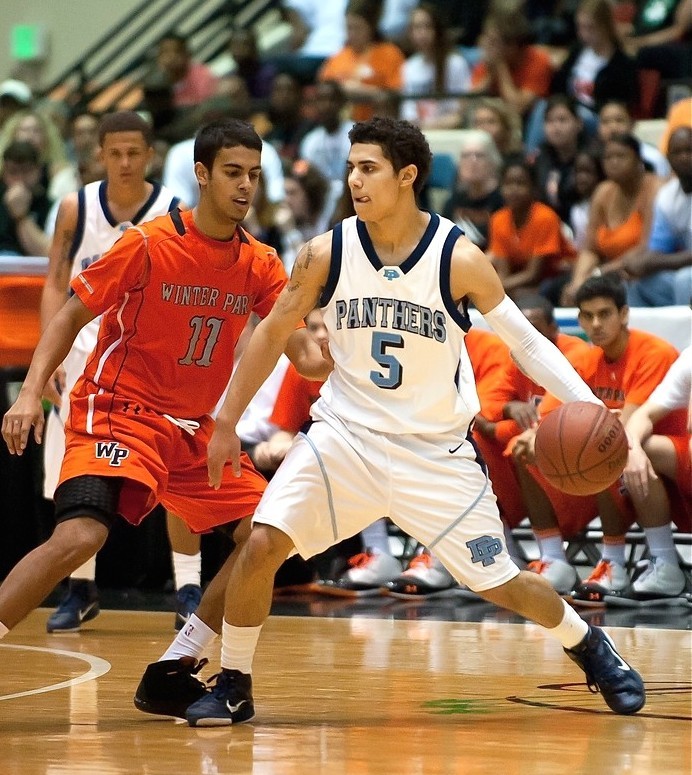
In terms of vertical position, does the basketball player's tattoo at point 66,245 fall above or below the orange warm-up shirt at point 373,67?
below

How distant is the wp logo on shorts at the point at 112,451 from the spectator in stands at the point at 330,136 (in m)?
7.26

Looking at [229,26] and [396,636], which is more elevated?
[229,26]

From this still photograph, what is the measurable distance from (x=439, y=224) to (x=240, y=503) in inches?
44.9

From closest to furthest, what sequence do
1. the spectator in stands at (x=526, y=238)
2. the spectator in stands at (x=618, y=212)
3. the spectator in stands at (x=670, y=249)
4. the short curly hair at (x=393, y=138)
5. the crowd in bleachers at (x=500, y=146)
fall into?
the short curly hair at (x=393, y=138)
the crowd in bleachers at (x=500, y=146)
the spectator in stands at (x=670, y=249)
the spectator in stands at (x=618, y=212)
the spectator in stands at (x=526, y=238)

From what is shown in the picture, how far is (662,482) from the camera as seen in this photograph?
25.0ft

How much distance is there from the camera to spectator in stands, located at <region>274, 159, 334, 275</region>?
35.8 feet

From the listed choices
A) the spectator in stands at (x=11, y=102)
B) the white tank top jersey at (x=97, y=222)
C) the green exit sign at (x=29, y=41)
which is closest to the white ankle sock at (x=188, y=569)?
the white tank top jersey at (x=97, y=222)

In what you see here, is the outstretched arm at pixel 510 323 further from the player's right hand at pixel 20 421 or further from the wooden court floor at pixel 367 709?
the player's right hand at pixel 20 421

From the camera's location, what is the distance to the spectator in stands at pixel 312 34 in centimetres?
1414

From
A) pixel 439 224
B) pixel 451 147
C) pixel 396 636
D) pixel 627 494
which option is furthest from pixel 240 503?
pixel 451 147

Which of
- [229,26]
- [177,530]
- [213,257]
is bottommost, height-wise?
[177,530]

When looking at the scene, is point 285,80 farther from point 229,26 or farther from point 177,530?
point 177,530

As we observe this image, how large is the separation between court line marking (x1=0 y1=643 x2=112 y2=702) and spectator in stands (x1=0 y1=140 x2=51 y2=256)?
579 cm

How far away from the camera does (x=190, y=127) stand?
1397 cm
